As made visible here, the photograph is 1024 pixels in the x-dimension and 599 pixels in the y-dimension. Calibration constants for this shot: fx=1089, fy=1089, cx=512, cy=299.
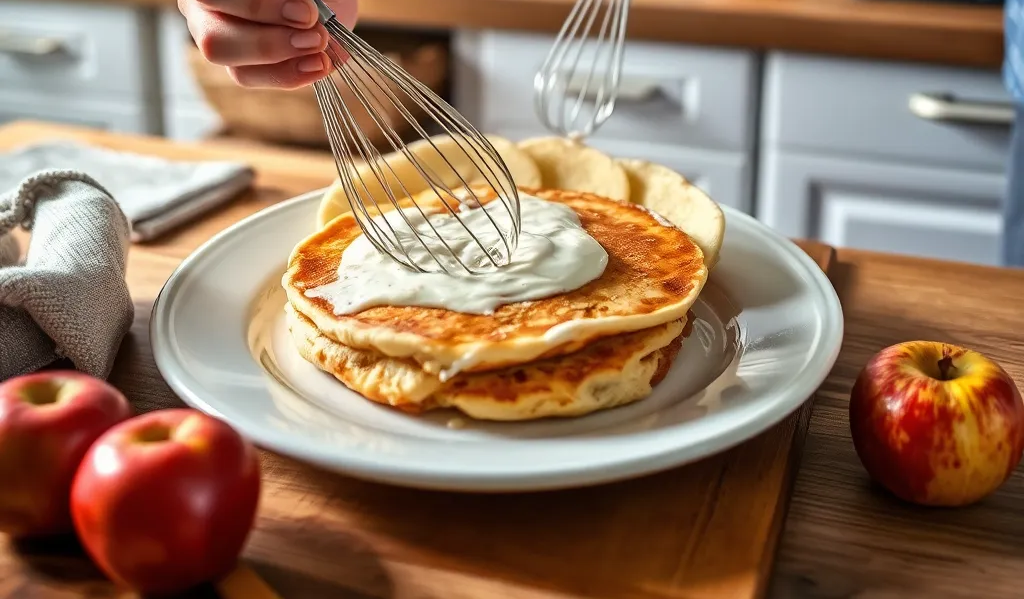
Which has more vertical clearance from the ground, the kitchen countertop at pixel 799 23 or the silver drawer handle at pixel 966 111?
the kitchen countertop at pixel 799 23

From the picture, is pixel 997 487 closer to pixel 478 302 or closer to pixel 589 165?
pixel 478 302

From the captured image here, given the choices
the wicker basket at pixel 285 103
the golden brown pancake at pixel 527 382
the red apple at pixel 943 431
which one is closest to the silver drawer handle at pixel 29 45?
the wicker basket at pixel 285 103

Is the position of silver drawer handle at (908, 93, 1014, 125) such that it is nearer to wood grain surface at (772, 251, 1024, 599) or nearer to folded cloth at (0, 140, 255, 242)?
wood grain surface at (772, 251, 1024, 599)

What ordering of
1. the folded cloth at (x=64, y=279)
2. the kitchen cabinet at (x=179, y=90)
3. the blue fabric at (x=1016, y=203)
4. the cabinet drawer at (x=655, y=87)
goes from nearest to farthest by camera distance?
the folded cloth at (x=64, y=279) → the blue fabric at (x=1016, y=203) → the cabinet drawer at (x=655, y=87) → the kitchen cabinet at (x=179, y=90)

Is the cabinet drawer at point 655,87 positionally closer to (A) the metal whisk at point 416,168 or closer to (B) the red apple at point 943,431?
(A) the metal whisk at point 416,168

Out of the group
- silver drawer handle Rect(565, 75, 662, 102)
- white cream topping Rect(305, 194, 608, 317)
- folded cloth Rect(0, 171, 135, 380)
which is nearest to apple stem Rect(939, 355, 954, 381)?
white cream topping Rect(305, 194, 608, 317)

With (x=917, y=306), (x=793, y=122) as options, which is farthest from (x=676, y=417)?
(x=793, y=122)

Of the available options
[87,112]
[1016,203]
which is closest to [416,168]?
[1016,203]
